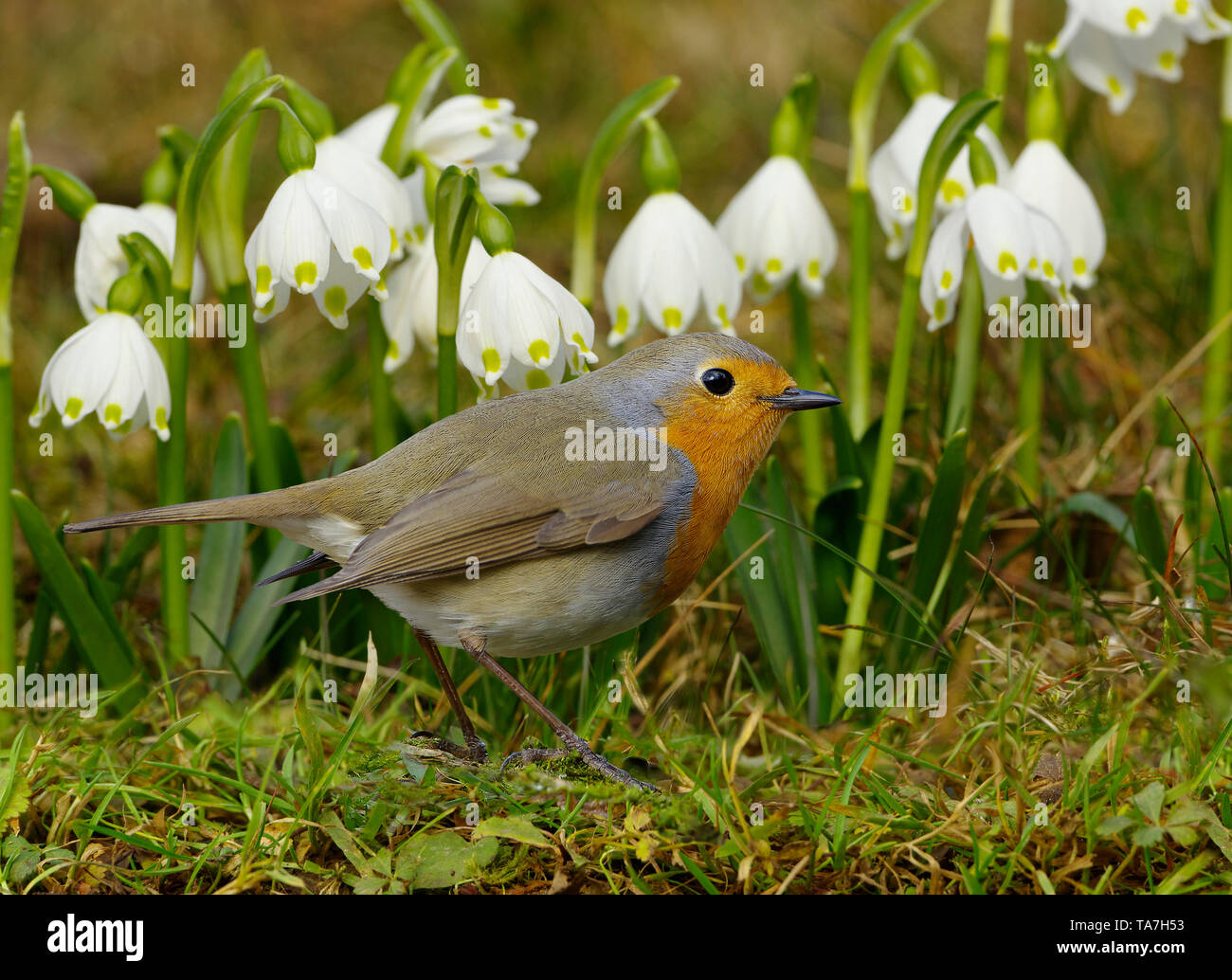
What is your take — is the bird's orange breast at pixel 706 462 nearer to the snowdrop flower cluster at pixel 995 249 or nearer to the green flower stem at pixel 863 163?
the snowdrop flower cluster at pixel 995 249

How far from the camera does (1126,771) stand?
2883 millimetres

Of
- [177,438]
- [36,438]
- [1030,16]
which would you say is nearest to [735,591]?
[177,438]

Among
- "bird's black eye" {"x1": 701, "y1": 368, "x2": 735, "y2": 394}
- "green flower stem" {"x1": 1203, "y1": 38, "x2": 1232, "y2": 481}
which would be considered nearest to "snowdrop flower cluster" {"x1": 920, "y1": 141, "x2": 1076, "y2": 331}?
"bird's black eye" {"x1": 701, "y1": 368, "x2": 735, "y2": 394}

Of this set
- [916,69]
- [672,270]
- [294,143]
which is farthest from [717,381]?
[916,69]

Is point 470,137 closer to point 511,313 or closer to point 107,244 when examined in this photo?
point 511,313

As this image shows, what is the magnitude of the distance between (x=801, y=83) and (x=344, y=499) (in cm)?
170

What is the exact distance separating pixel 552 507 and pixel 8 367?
146 cm

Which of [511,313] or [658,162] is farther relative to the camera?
[658,162]

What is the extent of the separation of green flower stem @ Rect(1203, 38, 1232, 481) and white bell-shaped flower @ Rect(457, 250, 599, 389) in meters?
2.14

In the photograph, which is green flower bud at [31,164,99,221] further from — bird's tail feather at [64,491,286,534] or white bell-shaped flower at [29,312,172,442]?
bird's tail feather at [64,491,286,534]

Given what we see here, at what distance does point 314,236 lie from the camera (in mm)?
3107

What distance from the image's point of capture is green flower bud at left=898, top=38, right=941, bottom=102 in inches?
152
